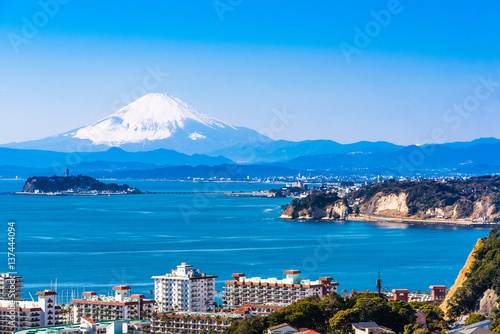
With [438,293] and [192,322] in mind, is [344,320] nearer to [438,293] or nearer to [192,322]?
[192,322]

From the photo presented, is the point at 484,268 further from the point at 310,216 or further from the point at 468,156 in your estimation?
the point at 468,156

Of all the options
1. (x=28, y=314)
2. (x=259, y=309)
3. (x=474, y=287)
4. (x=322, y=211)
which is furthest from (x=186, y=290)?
(x=322, y=211)

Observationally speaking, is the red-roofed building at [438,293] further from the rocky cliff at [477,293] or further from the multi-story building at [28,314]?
the multi-story building at [28,314]

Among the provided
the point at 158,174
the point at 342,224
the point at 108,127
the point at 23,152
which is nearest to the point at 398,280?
the point at 342,224

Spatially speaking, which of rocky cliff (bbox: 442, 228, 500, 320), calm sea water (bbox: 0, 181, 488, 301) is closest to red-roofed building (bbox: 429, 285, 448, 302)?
rocky cliff (bbox: 442, 228, 500, 320)

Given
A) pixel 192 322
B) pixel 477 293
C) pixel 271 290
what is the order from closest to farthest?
pixel 192 322 < pixel 477 293 < pixel 271 290
